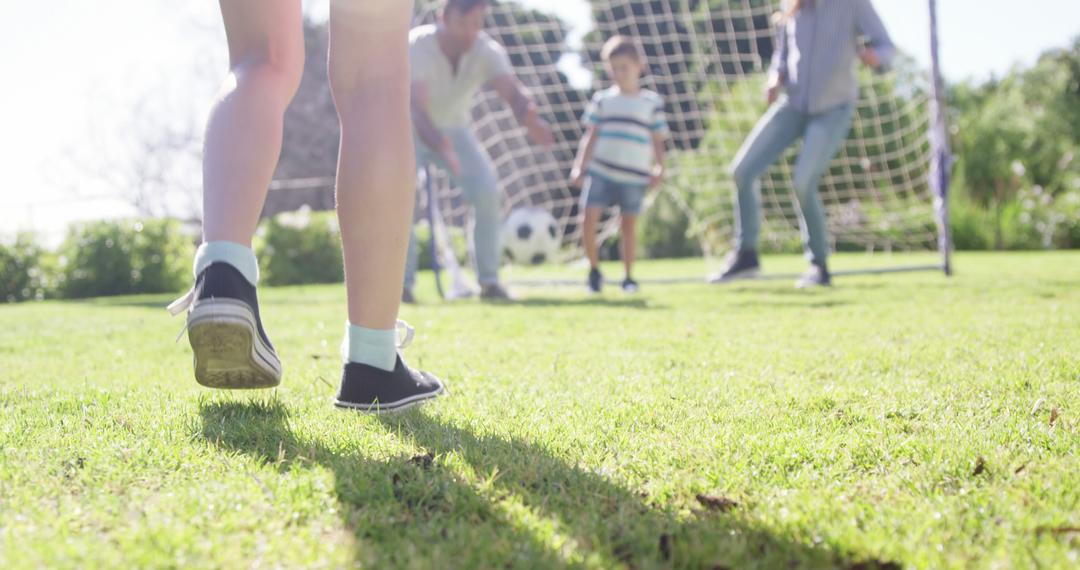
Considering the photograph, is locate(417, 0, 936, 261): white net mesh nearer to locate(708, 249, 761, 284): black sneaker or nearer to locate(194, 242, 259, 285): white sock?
locate(708, 249, 761, 284): black sneaker

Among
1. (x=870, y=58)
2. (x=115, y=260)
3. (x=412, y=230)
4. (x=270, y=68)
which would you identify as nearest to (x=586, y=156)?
(x=412, y=230)

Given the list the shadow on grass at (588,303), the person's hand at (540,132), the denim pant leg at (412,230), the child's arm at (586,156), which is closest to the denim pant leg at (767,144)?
the child's arm at (586,156)

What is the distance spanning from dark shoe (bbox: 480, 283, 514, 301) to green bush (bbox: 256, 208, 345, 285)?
186 inches

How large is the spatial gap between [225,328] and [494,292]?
159 inches

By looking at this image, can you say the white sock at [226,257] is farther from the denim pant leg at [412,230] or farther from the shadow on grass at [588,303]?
the denim pant leg at [412,230]

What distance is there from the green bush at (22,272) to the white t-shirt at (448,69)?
20.4 feet

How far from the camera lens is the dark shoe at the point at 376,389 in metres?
1.72

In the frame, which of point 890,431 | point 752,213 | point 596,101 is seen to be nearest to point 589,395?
point 890,431

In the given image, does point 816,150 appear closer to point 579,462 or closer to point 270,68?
point 270,68

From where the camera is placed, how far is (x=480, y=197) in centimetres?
541

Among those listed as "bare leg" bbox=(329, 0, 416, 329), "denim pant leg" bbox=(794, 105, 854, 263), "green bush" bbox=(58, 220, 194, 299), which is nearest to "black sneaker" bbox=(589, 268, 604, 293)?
"denim pant leg" bbox=(794, 105, 854, 263)

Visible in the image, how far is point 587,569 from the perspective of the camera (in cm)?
95

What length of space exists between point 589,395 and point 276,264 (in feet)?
28.0

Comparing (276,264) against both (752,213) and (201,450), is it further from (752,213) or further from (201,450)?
(201,450)
